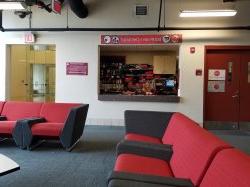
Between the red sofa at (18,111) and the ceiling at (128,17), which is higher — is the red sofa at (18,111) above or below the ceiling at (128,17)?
below

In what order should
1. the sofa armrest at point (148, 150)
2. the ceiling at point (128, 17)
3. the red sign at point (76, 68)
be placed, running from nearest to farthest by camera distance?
the sofa armrest at point (148, 150) → the ceiling at point (128, 17) → the red sign at point (76, 68)

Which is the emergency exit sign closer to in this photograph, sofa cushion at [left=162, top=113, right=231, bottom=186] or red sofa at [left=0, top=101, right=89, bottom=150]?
red sofa at [left=0, top=101, right=89, bottom=150]

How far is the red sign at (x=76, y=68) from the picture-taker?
8.56 m

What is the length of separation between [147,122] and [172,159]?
1.78 m

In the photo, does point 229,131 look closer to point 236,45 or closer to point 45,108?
point 236,45

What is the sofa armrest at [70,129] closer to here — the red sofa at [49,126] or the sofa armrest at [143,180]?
the red sofa at [49,126]

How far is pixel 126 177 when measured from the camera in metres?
2.39

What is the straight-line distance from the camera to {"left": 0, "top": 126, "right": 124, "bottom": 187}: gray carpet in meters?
3.85

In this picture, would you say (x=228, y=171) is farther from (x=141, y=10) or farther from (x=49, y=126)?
(x=141, y=10)

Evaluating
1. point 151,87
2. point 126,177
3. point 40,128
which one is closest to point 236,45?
point 151,87

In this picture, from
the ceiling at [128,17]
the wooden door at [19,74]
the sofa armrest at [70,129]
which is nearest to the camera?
the sofa armrest at [70,129]

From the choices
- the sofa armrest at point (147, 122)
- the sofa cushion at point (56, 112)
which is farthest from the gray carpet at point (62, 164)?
the sofa armrest at point (147, 122)

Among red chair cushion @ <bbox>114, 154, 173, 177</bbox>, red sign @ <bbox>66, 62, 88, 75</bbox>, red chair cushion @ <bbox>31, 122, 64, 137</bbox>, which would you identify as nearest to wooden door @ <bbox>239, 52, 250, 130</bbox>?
red sign @ <bbox>66, 62, 88, 75</bbox>

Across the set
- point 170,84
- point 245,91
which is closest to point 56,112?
point 170,84
